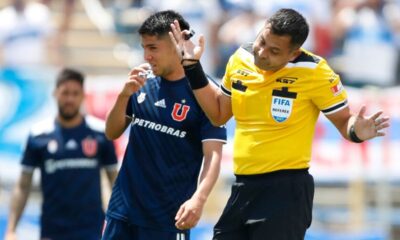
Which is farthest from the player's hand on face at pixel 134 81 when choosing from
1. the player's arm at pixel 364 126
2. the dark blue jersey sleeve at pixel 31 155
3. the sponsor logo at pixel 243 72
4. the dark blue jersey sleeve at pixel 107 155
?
the dark blue jersey sleeve at pixel 31 155

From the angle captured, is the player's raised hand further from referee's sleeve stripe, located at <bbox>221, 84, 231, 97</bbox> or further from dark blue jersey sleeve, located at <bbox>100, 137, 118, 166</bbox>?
dark blue jersey sleeve, located at <bbox>100, 137, 118, 166</bbox>

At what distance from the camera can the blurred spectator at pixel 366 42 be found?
14452 millimetres

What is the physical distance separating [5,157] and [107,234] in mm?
7106

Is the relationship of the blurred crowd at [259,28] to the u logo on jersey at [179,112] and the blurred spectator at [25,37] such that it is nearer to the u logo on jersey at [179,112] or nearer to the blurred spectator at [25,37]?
the blurred spectator at [25,37]

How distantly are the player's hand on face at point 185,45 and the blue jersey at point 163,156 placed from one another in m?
0.60

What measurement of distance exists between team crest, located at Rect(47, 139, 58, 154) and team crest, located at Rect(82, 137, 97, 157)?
248 millimetres

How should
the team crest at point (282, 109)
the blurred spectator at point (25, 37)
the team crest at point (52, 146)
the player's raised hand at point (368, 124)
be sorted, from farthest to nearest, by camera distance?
the blurred spectator at point (25, 37), the team crest at point (52, 146), the team crest at point (282, 109), the player's raised hand at point (368, 124)

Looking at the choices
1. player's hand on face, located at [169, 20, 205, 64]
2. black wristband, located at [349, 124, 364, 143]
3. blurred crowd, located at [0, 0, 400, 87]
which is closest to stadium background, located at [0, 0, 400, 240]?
blurred crowd, located at [0, 0, 400, 87]

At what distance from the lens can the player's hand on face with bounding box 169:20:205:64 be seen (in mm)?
6527

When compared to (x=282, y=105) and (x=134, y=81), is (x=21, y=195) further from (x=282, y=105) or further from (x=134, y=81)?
(x=282, y=105)

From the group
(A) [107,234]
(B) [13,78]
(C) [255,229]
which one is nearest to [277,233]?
(C) [255,229]

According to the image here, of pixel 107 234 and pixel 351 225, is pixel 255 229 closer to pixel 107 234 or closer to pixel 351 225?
pixel 107 234

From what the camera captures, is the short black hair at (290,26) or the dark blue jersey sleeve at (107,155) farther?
the dark blue jersey sleeve at (107,155)

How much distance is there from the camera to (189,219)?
652 cm
